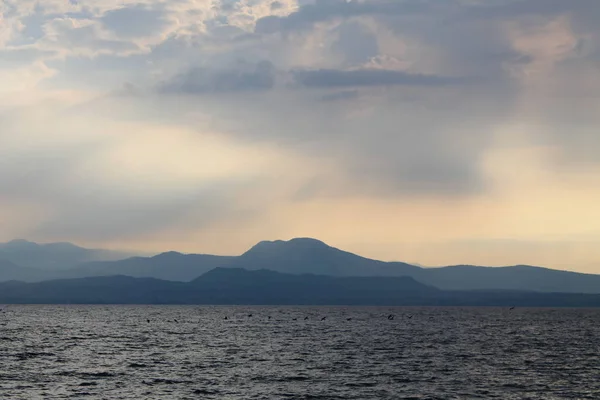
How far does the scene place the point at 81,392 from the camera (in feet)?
232

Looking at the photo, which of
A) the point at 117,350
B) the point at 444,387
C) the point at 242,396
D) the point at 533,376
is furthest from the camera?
the point at 117,350

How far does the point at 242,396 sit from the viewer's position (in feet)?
227

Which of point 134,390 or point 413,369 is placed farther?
point 413,369

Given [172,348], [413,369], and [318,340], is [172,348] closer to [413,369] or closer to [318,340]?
[318,340]

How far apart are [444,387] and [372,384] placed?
7.46 meters

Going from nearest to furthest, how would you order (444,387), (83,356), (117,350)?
(444,387) < (83,356) < (117,350)

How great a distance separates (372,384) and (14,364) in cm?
4621

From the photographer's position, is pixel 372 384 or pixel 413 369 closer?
pixel 372 384

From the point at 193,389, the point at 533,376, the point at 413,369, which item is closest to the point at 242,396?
the point at 193,389

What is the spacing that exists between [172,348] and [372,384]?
53.6 m

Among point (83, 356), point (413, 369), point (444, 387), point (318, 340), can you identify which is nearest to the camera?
point (444, 387)

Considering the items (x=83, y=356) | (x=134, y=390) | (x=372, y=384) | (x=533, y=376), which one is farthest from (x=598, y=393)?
(x=83, y=356)

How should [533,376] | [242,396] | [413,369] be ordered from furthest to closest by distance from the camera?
[413,369] → [533,376] → [242,396]

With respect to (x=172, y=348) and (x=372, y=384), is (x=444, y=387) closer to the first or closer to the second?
(x=372, y=384)
